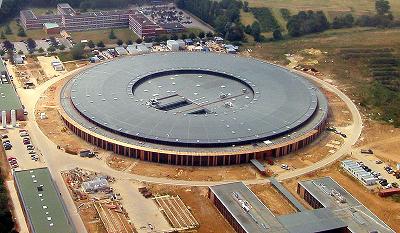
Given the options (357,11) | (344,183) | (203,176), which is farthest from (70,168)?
(357,11)

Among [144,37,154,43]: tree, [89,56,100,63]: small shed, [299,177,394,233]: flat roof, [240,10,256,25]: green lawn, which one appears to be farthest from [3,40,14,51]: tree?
[299,177,394,233]: flat roof

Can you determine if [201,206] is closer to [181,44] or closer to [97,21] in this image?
[181,44]

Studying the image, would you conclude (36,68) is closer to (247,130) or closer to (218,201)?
(247,130)

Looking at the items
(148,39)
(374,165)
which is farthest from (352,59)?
(374,165)

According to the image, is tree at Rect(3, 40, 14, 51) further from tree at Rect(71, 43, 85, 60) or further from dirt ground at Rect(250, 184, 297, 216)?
dirt ground at Rect(250, 184, 297, 216)

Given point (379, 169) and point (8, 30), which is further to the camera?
point (8, 30)

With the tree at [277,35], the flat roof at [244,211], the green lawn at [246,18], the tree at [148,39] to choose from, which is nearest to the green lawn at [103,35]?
the tree at [148,39]

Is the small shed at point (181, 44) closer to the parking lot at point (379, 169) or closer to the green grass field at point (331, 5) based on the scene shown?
the green grass field at point (331, 5)
